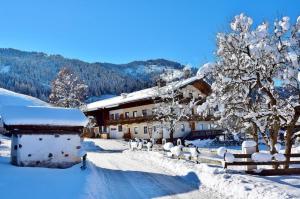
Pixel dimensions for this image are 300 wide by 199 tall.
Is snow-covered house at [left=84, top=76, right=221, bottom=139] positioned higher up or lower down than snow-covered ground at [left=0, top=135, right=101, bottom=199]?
higher up

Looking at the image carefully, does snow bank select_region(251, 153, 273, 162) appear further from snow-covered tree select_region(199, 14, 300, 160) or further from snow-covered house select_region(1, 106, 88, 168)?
snow-covered house select_region(1, 106, 88, 168)

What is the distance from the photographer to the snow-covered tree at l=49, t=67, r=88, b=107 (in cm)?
6156

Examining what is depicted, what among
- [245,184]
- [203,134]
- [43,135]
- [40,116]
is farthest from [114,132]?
[245,184]

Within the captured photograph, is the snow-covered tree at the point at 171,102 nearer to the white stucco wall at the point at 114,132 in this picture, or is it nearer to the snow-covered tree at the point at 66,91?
the snow-covered tree at the point at 66,91

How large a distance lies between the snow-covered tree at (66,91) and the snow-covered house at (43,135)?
36.4 meters

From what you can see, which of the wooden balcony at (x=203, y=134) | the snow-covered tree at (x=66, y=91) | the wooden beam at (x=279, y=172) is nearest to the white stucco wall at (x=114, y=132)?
the snow-covered tree at (x=66, y=91)

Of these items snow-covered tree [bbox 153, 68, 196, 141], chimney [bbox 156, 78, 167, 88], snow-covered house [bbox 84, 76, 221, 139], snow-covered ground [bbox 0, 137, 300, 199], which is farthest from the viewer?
snow-covered house [bbox 84, 76, 221, 139]

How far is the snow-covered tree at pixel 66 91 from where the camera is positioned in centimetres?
6156

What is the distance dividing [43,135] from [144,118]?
133 ft

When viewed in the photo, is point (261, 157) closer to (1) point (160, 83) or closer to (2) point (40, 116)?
(2) point (40, 116)

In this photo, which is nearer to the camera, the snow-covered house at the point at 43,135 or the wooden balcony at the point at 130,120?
the snow-covered house at the point at 43,135

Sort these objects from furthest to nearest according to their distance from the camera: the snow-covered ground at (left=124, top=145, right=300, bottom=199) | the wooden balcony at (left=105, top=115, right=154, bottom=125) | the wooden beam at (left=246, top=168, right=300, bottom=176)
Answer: the wooden balcony at (left=105, top=115, right=154, bottom=125) → the wooden beam at (left=246, top=168, right=300, bottom=176) → the snow-covered ground at (left=124, top=145, right=300, bottom=199)

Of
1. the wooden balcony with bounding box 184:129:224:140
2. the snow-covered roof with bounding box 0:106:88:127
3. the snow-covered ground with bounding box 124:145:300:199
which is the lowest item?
the snow-covered ground with bounding box 124:145:300:199

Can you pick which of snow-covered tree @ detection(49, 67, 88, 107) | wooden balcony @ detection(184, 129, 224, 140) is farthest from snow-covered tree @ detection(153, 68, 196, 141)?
snow-covered tree @ detection(49, 67, 88, 107)
